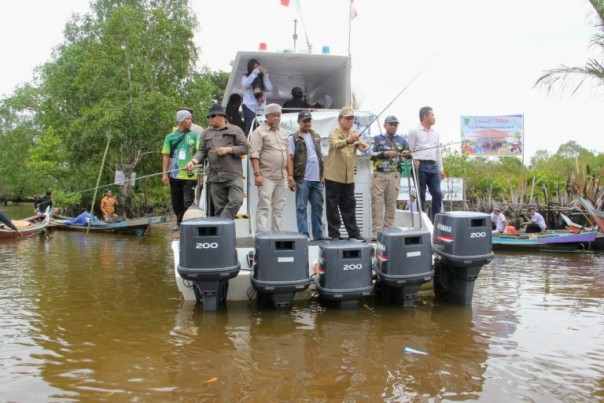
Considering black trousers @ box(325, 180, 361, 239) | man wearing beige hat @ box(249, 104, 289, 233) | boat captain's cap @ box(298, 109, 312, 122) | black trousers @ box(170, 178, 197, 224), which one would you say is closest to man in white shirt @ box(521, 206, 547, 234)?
black trousers @ box(325, 180, 361, 239)

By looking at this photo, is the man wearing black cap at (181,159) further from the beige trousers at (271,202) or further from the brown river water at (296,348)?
the brown river water at (296,348)

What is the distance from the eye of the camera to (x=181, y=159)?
286 inches

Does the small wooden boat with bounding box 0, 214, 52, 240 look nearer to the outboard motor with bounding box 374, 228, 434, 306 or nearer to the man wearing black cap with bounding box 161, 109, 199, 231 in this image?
the man wearing black cap with bounding box 161, 109, 199, 231

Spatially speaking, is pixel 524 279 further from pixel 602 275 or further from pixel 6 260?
pixel 6 260

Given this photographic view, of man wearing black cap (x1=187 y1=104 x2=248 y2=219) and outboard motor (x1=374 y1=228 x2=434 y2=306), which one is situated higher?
man wearing black cap (x1=187 y1=104 x2=248 y2=219)

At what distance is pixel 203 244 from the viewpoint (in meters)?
5.31

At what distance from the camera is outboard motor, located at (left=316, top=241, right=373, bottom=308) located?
18.2ft

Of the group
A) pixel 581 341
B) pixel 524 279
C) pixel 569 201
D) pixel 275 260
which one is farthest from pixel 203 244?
pixel 569 201

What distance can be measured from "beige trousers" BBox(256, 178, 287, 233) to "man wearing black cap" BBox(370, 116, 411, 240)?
1.24 meters

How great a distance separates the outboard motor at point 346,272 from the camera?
219 inches

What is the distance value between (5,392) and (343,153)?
4.33 meters

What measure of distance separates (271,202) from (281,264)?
1.47m

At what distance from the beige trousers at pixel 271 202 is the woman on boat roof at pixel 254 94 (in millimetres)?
1655

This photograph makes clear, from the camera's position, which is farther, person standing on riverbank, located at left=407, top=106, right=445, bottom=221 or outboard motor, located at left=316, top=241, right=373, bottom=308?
person standing on riverbank, located at left=407, top=106, right=445, bottom=221
